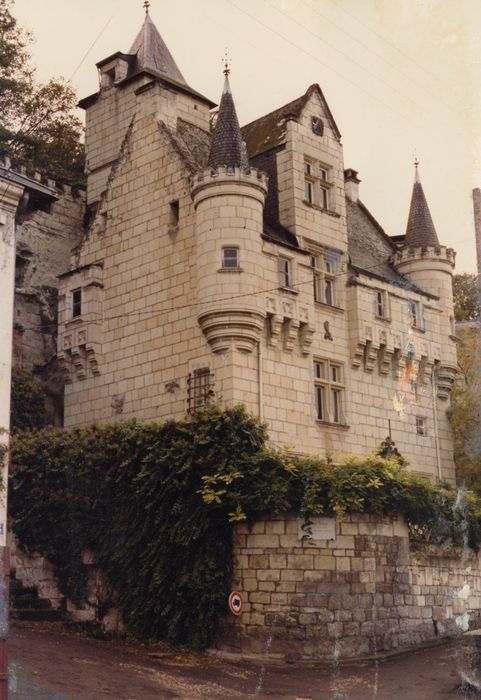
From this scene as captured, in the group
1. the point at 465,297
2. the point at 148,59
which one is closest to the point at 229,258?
the point at 148,59

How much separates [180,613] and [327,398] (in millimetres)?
9768

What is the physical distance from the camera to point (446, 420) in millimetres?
37469

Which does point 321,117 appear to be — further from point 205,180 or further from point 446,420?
point 446,420

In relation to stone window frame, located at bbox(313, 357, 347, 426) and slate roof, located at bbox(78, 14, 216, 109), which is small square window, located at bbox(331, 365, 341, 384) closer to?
stone window frame, located at bbox(313, 357, 347, 426)

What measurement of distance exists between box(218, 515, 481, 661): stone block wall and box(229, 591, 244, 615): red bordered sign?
15 cm

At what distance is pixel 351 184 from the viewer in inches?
1645

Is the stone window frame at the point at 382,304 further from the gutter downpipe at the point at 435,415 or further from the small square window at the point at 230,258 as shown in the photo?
the small square window at the point at 230,258

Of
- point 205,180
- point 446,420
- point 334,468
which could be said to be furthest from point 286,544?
point 446,420

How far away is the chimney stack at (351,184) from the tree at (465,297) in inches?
449

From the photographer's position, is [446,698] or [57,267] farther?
[57,267]

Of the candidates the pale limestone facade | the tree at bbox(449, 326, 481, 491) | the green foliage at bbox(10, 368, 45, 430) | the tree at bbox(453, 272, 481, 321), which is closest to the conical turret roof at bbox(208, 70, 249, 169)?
the pale limestone facade

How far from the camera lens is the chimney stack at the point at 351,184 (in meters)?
41.5

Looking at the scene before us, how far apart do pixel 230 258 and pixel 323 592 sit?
10.1 metres

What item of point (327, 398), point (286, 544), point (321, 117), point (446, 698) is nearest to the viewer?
point (446, 698)
